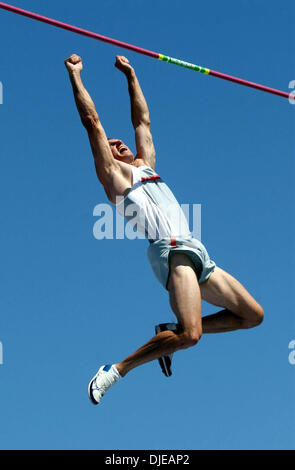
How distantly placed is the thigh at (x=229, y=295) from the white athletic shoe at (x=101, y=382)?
1.39 metres

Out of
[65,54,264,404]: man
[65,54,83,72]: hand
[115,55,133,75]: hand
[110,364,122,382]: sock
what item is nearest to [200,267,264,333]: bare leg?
[65,54,264,404]: man

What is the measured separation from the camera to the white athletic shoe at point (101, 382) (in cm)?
980

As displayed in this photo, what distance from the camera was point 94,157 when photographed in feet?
33.7

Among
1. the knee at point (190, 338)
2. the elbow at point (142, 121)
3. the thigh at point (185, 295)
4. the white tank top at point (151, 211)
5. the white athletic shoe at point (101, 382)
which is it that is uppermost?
the elbow at point (142, 121)

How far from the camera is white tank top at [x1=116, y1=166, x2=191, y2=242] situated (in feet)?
33.5

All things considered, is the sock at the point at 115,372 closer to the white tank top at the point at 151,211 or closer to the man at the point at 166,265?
the man at the point at 166,265

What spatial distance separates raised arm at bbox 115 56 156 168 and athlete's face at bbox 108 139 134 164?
0.21m

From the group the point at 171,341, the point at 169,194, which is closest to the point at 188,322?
the point at 171,341

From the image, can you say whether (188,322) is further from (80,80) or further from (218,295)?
(80,80)

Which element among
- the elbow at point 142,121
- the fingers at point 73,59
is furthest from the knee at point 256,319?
the fingers at point 73,59

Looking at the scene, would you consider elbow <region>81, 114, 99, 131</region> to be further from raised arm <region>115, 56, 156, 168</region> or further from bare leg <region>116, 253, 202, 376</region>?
bare leg <region>116, 253, 202, 376</region>

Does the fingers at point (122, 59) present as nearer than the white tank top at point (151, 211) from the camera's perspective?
No

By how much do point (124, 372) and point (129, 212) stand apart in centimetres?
181

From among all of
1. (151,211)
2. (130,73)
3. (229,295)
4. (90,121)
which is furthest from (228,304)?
(130,73)
